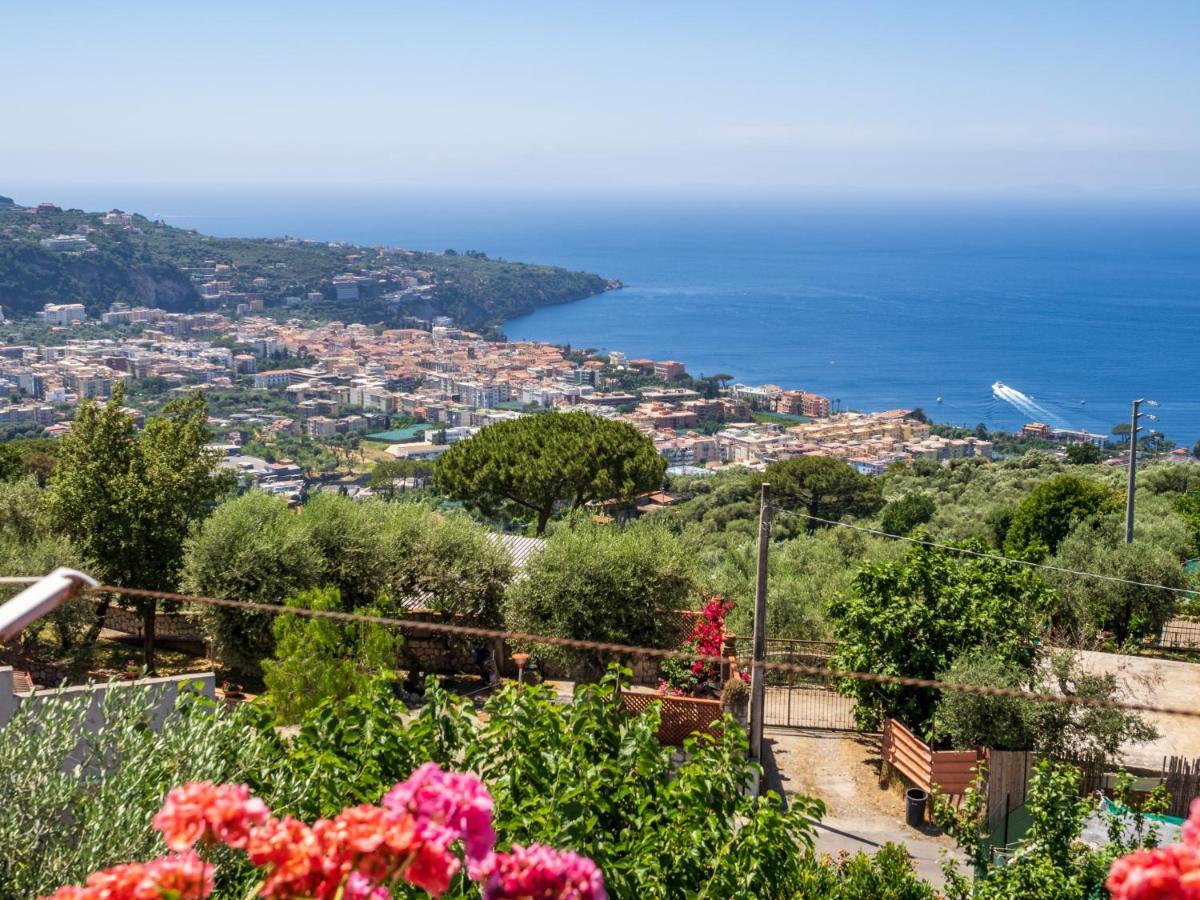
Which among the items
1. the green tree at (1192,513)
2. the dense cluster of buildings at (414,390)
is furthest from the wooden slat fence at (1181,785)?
the dense cluster of buildings at (414,390)

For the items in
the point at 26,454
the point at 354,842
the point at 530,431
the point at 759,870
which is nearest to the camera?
the point at 354,842

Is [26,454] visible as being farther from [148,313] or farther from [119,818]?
[148,313]

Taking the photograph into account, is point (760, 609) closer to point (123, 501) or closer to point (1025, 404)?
point (123, 501)

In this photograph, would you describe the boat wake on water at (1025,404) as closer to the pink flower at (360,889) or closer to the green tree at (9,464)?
the green tree at (9,464)

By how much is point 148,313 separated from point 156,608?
5487 inches

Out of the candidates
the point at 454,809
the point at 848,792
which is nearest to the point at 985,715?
the point at 848,792

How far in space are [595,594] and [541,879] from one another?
1107 cm

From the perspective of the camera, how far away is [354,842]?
7.29 ft

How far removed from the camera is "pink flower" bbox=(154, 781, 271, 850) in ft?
7.34

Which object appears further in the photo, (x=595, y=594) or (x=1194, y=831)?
(x=595, y=594)

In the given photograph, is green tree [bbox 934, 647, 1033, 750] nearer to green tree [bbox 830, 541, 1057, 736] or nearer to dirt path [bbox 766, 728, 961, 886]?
green tree [bbox 830, 541, 1057, 736]

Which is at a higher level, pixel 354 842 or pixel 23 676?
pixel 354 842

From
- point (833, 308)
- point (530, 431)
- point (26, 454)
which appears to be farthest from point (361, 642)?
point (833, 308)

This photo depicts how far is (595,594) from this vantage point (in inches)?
527
